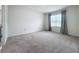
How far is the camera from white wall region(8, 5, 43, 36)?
14.8 feet

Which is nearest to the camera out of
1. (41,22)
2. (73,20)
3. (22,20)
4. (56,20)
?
(73,20)

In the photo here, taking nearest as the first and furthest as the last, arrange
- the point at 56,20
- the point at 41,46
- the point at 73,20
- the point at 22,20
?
1. the point at 41,46
2. the point at 73,20
3. the point at 22,20
4. the point at 56,20

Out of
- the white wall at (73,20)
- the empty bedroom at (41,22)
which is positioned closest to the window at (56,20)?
the empty bedroom at (41,22)

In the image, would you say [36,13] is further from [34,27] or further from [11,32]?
[11,32]

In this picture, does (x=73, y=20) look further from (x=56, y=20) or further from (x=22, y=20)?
(x=22, y=20)

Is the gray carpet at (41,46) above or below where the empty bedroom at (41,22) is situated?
below

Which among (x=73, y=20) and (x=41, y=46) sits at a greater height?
(x=73, y=20)

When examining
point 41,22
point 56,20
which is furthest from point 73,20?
point 41,22

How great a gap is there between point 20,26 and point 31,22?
77 cm

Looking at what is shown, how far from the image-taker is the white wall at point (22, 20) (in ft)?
14.8

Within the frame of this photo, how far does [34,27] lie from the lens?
17.3ft

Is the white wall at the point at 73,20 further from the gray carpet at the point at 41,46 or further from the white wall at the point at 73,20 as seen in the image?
the gray carpet at the point at 41,46

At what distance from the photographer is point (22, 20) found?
198 inches

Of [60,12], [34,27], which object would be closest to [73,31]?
[60,12]
